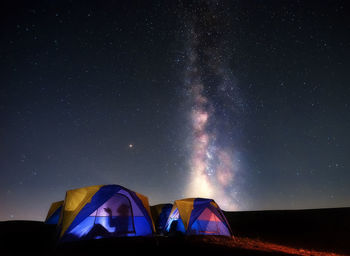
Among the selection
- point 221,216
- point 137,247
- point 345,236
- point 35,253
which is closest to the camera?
point 35,253

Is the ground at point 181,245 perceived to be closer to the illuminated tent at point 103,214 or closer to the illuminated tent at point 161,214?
the illuminated tent at point 103,214

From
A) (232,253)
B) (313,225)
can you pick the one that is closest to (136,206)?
(232,253)

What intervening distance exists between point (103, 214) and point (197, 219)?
17.6 feet

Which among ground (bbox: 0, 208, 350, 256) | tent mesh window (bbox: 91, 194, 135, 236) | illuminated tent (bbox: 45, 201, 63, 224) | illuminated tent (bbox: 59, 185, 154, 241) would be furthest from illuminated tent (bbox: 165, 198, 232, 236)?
illuminated tent (bbox: 45, 201, 63, 224)

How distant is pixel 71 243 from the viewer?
26.8 feet

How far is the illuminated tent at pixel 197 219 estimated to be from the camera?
460 inches

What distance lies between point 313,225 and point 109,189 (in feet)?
62.3

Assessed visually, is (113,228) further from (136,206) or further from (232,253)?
(232,253)

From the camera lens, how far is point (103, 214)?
967 centimetres

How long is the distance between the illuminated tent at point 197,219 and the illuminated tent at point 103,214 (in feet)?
7.01

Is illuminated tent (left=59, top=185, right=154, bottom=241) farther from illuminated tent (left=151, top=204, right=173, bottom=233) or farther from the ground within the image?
illuminated tent (left=151, top=204, right=173, bottom=233)

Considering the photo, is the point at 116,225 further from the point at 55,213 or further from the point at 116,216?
the point at 55,213

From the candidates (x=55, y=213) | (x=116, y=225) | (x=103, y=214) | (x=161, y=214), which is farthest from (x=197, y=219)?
(x=55, y=213)

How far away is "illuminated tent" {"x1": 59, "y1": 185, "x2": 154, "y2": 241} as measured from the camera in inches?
337
